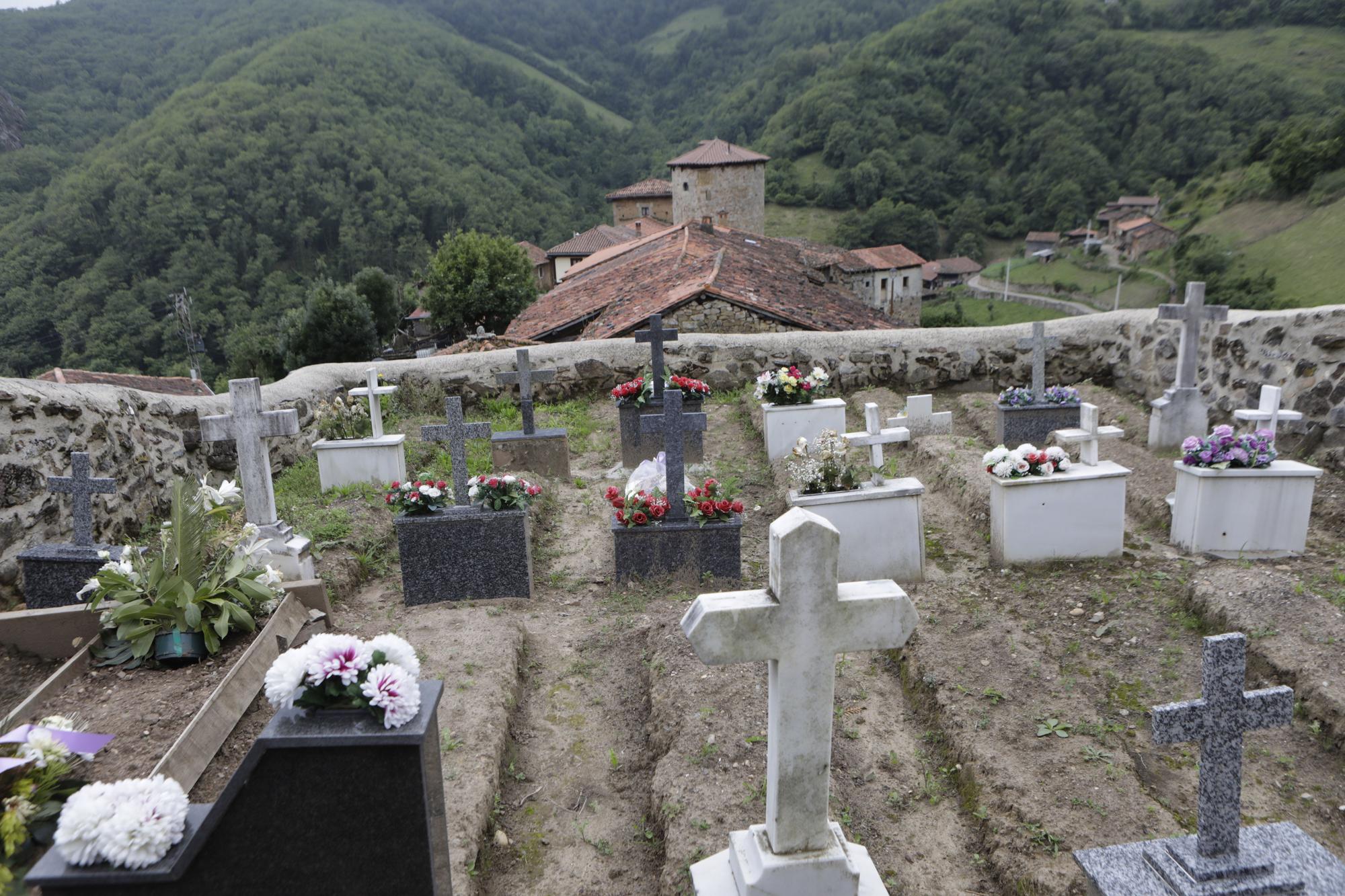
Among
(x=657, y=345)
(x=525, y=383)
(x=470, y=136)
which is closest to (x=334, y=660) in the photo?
(x=525, y=383)

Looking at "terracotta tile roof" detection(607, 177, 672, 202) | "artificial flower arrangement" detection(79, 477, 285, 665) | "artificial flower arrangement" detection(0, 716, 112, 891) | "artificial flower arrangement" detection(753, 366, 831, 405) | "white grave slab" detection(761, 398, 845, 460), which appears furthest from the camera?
"terracotta tile roof" detection(607, 177, 672, 202)

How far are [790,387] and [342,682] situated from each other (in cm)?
601

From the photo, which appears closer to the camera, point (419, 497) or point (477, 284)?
point (419, 497)

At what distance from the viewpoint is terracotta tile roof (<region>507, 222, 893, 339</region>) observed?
1352 cm

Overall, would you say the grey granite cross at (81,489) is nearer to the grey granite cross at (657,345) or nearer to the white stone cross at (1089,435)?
the grey granite cross at (657,345)

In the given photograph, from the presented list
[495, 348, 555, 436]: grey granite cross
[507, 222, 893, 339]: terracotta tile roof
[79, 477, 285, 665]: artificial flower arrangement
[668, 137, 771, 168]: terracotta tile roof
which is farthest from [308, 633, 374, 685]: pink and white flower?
[668, 137, 771, 168]: terracotta tile roof

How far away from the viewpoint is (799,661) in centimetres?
240

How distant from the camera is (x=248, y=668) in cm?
355

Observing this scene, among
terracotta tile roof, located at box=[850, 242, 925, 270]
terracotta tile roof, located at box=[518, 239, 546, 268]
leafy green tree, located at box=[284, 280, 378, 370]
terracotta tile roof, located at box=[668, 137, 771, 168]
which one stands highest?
terracotta tile roof, located at box=[668, 137, 771, 168]

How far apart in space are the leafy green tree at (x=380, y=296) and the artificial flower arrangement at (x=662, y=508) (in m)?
31.2

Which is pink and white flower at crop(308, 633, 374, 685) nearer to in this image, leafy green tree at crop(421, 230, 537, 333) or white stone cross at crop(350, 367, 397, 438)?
white stone cross at crop(350, 367, 397, 438)

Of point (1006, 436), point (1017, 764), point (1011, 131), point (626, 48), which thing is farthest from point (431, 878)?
point (626, 48)

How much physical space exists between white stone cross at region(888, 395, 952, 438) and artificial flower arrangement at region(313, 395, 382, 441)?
5.03 metres

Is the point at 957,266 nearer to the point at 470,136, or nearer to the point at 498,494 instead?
the point at 470,136
